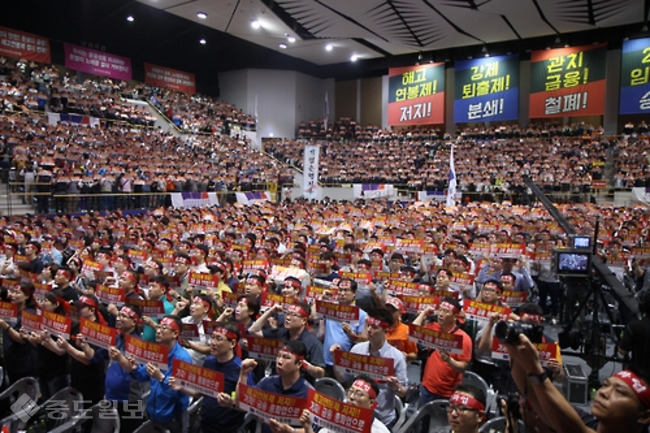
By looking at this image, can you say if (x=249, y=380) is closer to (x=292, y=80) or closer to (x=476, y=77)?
(x=476, y=77)

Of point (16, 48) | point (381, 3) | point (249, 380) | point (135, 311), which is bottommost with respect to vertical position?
point (249, 380)

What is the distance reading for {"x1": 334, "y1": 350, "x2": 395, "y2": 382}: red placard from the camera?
3.42 metres

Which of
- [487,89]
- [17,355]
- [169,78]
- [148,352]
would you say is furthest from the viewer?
[169,78]

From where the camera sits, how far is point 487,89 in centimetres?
3122

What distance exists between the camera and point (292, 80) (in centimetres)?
3728

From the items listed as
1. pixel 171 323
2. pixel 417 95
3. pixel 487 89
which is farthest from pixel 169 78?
→ pixel 171 323

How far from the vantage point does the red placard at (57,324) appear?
13.9 ft

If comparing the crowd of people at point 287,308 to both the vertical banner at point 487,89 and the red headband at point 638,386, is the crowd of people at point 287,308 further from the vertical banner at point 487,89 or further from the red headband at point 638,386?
the vertical banner at point 487,89

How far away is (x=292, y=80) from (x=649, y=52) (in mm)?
23444

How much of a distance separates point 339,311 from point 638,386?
2927 mm

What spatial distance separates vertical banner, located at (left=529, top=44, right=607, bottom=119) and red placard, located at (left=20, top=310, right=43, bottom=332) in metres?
30.1

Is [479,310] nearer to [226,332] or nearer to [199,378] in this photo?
[226,332]

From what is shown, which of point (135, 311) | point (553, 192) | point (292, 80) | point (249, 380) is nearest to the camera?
point (249, 380)

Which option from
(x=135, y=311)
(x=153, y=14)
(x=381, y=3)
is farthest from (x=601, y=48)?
(x=135, y=311)
